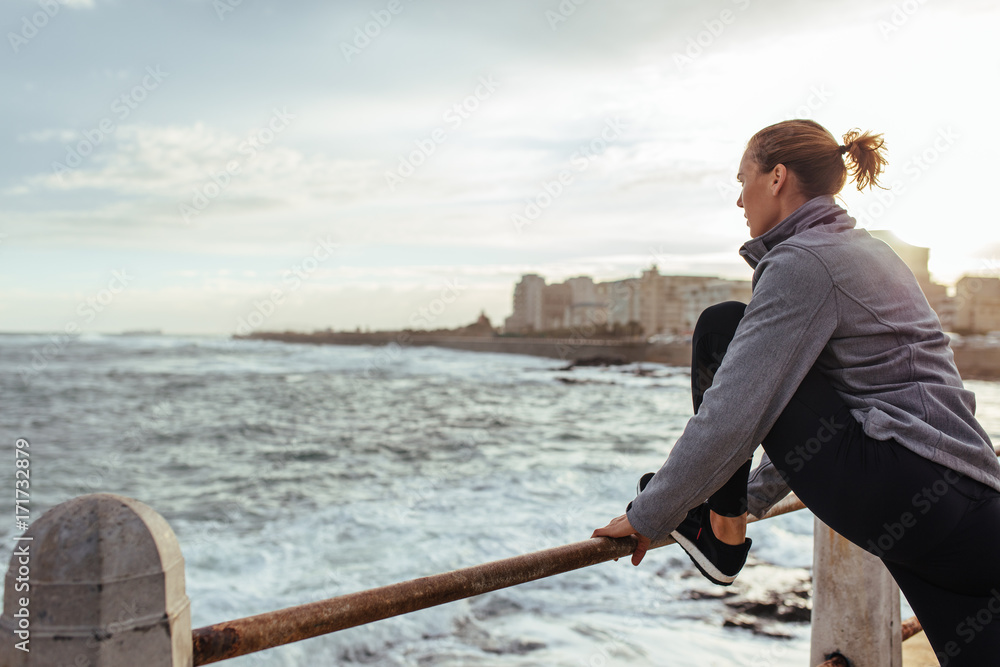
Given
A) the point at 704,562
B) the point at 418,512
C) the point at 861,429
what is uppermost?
the point at 861,429

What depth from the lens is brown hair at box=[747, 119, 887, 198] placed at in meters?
1.40

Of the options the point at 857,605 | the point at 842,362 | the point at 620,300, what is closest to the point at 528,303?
the point at 620,300

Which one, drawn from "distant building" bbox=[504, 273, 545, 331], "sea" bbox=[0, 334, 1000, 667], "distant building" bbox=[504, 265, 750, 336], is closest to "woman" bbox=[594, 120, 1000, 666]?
"sea" bbox=[0, 334, 1000, 667]

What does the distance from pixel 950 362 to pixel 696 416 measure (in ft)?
1.60

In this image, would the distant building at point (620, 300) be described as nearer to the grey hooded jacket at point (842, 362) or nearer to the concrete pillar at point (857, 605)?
the concrete pillar at point (857, 605)

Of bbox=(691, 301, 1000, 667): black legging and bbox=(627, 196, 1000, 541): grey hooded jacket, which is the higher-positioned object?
bbox=(627, 196, 1000, 541): grey hooded jacket

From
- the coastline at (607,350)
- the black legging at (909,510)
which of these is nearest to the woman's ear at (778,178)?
the black legging at (909,510)

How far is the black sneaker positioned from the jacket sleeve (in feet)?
0.59

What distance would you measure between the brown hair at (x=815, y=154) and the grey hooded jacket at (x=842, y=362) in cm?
17

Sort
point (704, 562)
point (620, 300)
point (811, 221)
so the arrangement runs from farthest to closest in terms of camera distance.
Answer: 1. point (620, 300)
2. point (704, 562)
3. point (811, 221)

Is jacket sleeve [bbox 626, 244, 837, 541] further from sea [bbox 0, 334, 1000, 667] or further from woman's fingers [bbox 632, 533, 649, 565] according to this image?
sea [bbox 0, 334, 1000, 667]

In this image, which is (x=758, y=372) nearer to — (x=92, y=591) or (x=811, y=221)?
(x=811, y=221)

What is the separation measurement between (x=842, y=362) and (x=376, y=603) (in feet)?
3.04

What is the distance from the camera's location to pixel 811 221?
1.33 m
